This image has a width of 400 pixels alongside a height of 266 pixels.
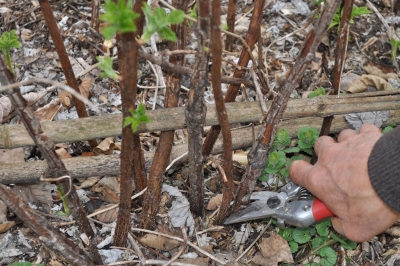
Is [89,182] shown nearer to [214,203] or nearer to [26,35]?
[214,203]

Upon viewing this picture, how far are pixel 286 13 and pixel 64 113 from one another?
1.67 metres

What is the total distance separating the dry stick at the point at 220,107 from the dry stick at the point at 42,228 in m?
0.63

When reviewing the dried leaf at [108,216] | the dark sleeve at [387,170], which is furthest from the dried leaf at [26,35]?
the dark sleeve at [387,170]

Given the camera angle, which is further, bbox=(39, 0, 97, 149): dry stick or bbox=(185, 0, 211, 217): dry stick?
bbox=(39, 0, 97, 149): dry stick

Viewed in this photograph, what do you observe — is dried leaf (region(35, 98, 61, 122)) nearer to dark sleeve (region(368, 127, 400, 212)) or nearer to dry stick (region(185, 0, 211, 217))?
dry stick (region(185, 0, 211, 217))

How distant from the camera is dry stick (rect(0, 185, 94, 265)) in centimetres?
144

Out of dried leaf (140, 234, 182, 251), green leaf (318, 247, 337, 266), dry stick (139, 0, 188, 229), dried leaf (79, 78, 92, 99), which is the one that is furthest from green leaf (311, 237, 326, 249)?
dried leaf (79, 78, 92, 99)

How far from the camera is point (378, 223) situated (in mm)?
1709

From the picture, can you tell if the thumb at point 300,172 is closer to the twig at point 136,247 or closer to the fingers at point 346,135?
the fingers at point 346,135

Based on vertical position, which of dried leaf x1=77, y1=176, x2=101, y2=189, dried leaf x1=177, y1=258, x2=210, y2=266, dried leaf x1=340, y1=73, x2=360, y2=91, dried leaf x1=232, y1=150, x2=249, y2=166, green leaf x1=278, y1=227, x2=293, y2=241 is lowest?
dried leaf x1=177, y1=258, x2=210, y2=266

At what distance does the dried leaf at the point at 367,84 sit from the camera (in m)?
2.63

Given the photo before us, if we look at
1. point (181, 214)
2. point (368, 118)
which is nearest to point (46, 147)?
point (181, 214)

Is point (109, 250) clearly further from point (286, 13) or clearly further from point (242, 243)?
point (286, 13)

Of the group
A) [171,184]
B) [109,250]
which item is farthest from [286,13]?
[109,250]
